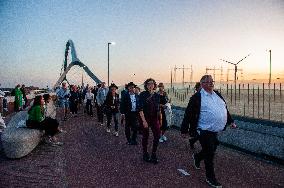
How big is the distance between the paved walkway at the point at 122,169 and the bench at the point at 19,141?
18 centimetres

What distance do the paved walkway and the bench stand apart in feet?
0.60

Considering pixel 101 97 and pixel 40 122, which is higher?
pixel 101 97

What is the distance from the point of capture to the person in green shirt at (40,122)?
10867 millimetres

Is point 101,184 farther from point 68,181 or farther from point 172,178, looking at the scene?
point 172,178

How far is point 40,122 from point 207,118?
19.2 feet

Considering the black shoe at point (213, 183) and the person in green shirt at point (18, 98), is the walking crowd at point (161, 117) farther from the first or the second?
the person in green shirt at point (18, 98)

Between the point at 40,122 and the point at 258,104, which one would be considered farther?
the point at 258,104

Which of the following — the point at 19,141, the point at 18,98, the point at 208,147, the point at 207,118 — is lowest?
the point at 19,141

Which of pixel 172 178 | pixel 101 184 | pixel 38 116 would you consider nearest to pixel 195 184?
pixel 172 178

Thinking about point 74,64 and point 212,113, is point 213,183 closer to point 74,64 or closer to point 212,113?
point 212,113

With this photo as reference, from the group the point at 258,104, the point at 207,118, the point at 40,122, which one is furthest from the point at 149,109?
the point at 258,104

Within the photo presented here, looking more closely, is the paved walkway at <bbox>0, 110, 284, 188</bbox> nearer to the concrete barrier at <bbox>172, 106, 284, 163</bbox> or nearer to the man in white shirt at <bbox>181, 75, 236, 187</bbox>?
the concrete barrier at <bbox>172, 106, 284, 163</bbox>

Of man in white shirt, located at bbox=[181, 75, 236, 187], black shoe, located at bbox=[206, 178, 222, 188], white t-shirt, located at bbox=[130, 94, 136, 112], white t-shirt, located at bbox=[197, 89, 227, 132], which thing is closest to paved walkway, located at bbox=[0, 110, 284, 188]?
black shoe, located at bbox=[206, 178, 222, 188]

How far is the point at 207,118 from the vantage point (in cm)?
679
